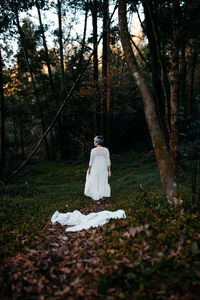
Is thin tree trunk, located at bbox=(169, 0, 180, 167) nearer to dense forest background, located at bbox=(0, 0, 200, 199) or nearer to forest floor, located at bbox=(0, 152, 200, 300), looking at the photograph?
dense forest background, located at bbox=(0, 0, 200, 199)

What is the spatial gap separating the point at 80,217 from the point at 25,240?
1.77 metres

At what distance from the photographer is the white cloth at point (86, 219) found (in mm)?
5746

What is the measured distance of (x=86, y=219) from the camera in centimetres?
609

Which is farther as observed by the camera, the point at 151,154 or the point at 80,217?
the point at 151,154

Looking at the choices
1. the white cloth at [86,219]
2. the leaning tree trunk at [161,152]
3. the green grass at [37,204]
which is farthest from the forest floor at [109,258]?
the leaning tree trunk at [161,152]

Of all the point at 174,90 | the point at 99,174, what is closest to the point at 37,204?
the point at 99,174

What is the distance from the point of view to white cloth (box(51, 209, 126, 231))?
18.9ft

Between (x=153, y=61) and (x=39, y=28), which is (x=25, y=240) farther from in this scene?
(x=39, y=28)

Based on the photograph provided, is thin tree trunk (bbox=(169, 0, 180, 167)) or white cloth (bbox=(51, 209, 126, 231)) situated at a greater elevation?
thin tree trunk (bbox=(169, 0, 180, 167))

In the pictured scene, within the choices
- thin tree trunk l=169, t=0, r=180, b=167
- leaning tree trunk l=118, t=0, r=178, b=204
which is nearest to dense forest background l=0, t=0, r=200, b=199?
thin tree trunk l=169, t=0, r=180, b=167

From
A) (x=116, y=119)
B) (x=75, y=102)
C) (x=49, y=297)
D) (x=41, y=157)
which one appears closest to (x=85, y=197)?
(x=49, y=297)

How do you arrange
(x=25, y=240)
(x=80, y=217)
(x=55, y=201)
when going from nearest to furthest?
(x=25, y=240) → (x=80, y=217) → (x=55, y=201)

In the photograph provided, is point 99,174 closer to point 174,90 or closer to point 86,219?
point 86,219

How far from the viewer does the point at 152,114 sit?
5141 mm
